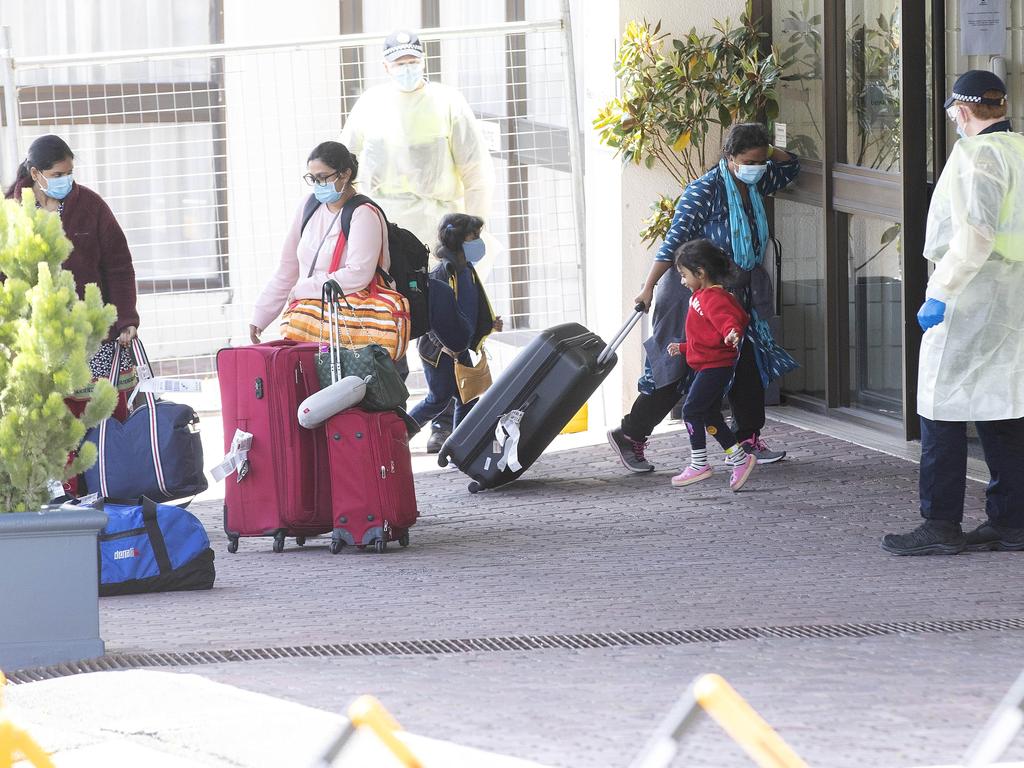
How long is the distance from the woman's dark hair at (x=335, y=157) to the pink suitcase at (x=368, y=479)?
1.12 metres

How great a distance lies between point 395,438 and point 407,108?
10.3 ft

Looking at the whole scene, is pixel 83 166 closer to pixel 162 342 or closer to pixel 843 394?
pixel 162 342

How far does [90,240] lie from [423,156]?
8.65ft

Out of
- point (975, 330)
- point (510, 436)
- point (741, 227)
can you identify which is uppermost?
point (741, 227)

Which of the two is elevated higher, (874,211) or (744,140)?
(744,140)

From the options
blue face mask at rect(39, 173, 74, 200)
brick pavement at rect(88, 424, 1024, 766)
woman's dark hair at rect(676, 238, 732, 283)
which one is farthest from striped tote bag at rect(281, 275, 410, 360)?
woman's dark hair at rect(676, 238, 732, 283)

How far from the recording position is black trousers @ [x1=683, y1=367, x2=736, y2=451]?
25.8ft

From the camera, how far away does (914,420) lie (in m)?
8.70

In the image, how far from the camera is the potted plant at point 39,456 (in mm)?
4848

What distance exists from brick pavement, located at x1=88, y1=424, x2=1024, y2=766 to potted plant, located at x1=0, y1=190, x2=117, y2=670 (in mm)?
320

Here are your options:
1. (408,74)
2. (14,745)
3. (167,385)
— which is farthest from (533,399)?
(14,745)

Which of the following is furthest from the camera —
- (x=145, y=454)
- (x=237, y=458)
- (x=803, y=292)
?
(x=803, y=292)

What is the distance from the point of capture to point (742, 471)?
25.8 feet

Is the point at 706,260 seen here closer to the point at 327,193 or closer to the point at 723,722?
the point at 327,193
